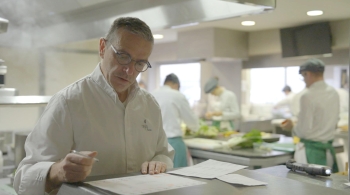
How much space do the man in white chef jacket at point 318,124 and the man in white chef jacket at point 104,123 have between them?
6.91 ft

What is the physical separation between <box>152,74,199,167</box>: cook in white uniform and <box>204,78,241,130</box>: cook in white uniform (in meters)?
1.04

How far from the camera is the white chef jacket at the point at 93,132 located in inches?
45.3

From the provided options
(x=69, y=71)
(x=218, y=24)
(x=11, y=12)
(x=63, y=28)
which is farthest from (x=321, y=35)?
(x=11, y=12)

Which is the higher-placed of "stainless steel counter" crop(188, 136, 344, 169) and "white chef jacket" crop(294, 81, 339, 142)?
"white chef jacket" crop(294, 81, 339, 142)

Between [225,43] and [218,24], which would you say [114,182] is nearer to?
[218,24]

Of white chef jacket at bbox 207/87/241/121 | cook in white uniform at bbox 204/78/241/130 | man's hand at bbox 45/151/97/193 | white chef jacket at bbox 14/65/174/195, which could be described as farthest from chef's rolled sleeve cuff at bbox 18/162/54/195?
white chef jacket at bbox 207/87/241/121

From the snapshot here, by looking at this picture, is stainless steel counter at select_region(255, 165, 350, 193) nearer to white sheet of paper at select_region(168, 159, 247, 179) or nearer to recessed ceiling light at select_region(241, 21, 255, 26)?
white sheet of paper at select_region(168, 159, 247, 179)

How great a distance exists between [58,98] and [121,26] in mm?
299

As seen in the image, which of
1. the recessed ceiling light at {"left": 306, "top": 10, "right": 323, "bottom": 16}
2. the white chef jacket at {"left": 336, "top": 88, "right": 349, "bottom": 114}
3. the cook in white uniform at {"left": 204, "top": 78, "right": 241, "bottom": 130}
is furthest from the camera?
the white chef jacket at {"left": 336, "top": 88, "right": 349, "bottom": 114}

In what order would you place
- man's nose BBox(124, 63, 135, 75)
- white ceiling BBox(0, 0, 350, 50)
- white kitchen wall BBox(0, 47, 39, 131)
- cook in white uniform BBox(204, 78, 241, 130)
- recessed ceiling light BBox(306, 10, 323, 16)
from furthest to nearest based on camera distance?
cook in white uniform BBox(204, 78, 241, 130) < recessed ceiling light BBox(306, 10, 323, 16) < white kitchen wall BBox(0, 47, 39, 131) < white ceiling BBox(0, 0, 350, 50) < man's nose BBox(124, 63, 135, 75)

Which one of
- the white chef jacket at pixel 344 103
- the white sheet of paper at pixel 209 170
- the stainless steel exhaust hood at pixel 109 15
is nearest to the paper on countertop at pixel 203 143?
the stainless steel exhaust hood at pixel 109 15

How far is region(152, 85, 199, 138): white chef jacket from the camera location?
3.52 metres

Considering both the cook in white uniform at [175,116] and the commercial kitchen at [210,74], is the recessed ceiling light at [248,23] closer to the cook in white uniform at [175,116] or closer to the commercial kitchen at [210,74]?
the commercial kitchen at [210,74]

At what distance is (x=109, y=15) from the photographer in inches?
64.1
